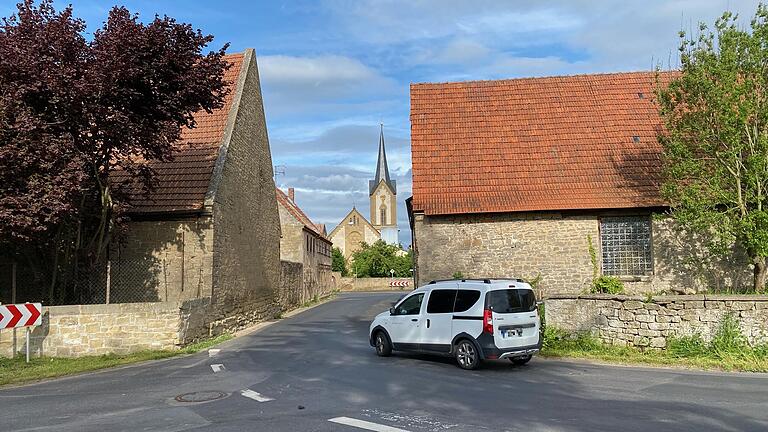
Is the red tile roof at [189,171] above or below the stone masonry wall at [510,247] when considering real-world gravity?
above

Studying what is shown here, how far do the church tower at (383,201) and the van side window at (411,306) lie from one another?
102 m

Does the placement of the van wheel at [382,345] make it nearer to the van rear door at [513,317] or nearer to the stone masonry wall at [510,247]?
the van rear door at [513,317]

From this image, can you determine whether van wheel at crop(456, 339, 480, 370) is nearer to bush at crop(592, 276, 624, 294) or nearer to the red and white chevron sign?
bush at crop(592, 276, 624, 294)

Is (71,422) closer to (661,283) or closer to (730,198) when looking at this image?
(730,198)

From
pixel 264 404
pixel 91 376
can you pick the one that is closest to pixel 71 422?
pixel 264 404

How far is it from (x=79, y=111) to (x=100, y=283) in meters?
6.33

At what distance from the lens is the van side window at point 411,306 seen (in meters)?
12.9

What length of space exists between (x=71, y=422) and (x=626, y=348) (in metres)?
10.9

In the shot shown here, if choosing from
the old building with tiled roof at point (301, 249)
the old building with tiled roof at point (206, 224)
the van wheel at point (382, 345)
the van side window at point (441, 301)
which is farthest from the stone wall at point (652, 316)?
the old building with tiled roof at point (301, 249)

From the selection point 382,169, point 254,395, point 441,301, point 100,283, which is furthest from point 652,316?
point 382,169

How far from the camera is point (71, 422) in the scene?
7.48 metres

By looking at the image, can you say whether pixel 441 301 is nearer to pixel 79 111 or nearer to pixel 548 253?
pixel 548 253

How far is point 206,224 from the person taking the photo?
18.7 meters

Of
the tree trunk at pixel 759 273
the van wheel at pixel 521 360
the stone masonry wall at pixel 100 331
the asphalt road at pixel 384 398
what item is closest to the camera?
the asphalt road at pixel 384 398
